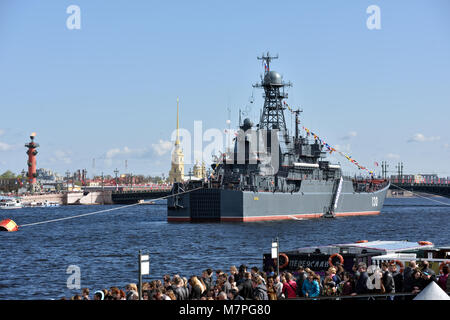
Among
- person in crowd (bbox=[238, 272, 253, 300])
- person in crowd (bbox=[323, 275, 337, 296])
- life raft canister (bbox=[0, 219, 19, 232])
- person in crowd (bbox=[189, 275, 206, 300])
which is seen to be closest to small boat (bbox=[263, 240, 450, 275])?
person in crowd (bbox=[323, 275, 337, 296])

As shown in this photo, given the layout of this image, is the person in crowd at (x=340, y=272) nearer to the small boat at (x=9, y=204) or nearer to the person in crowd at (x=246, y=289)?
the person in crowd at (x=246, y=289)

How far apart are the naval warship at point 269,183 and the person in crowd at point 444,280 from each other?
62690 mm

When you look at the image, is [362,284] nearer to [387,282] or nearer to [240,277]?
[387,282]

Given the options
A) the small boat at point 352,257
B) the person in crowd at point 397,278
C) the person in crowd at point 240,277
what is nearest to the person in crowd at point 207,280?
the person in crowd at point 240,277

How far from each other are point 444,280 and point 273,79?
8611cm

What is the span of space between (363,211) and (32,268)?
86.1 metres

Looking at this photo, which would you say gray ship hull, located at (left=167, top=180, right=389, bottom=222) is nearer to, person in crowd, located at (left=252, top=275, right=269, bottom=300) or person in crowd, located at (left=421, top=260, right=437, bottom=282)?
person in crowd, located at (left=421, top=260, right=437, bottom=282)

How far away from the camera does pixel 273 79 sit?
4102 inches

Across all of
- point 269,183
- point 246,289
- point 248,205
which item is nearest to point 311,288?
point 246,289

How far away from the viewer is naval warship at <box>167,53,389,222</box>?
8462cm

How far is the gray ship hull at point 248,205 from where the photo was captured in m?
83.5
